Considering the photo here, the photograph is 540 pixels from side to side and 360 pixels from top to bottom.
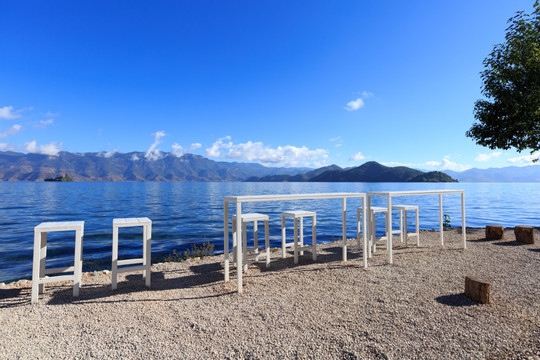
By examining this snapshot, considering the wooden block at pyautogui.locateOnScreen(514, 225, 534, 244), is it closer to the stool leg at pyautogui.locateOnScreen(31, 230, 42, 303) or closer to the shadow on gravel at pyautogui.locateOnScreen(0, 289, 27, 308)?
the stool leg at pyautogui.locateOnScreen(31, 230, 42, 303)

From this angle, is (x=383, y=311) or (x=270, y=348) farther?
(x=383, y=311)

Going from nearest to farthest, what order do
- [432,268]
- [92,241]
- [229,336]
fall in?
[229,336] < [432,268] < [92,241]

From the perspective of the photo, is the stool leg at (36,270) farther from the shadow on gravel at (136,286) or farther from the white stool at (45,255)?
the shadow on gravel at (136,286)

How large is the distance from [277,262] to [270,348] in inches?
151

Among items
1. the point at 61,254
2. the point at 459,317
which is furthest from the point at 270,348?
the point at 61,254

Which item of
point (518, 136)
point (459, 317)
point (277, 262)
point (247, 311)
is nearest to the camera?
point (459, 317)

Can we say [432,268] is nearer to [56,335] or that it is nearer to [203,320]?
[203,320]

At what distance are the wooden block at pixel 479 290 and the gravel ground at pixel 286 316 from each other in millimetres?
116

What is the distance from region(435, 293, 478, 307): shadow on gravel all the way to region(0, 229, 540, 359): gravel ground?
15 mm

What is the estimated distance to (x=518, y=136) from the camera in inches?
366

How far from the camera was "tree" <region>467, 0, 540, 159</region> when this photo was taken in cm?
743

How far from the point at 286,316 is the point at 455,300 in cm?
259

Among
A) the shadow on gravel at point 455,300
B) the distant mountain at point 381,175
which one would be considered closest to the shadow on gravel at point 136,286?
the shadow on gravel at point 455,300

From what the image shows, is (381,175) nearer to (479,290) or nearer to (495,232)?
(495,232)
